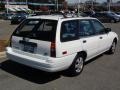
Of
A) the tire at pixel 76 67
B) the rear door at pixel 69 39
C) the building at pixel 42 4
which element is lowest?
the building at pixel 42 4

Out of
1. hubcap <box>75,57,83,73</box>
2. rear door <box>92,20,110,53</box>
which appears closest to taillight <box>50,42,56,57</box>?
hubcap <box>75,57,83,73</box>

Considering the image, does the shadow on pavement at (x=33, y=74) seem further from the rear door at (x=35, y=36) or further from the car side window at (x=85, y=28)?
the car side window at (x=85, y=28)

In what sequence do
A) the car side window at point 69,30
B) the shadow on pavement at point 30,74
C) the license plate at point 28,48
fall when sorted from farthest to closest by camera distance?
the shadow on pavement at point 30,74 → the license plate at point 28,48 → the car side window at point 69,30

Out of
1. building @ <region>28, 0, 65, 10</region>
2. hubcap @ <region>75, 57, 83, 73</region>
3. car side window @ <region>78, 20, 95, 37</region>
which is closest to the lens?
hubcap @ <region>75, 57, 83, 73</region>

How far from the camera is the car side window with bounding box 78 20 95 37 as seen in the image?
6625mm

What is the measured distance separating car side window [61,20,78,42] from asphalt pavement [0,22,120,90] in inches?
43.3

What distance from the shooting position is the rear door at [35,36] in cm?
578

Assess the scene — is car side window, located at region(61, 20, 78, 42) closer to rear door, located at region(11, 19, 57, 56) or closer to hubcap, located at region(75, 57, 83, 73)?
rear door, located at region(11, 19, 57, 56)

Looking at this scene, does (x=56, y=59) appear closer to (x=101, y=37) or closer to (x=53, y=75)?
(x=53, y=75)

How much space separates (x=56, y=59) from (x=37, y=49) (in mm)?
590

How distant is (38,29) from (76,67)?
1.48 meters

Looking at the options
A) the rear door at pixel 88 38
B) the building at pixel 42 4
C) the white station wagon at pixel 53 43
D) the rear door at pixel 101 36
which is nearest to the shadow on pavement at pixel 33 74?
the white station wagon at pixel 53 43

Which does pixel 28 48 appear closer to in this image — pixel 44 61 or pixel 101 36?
pixel 44 61

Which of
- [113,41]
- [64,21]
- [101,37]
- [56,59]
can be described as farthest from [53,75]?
[113,41]
